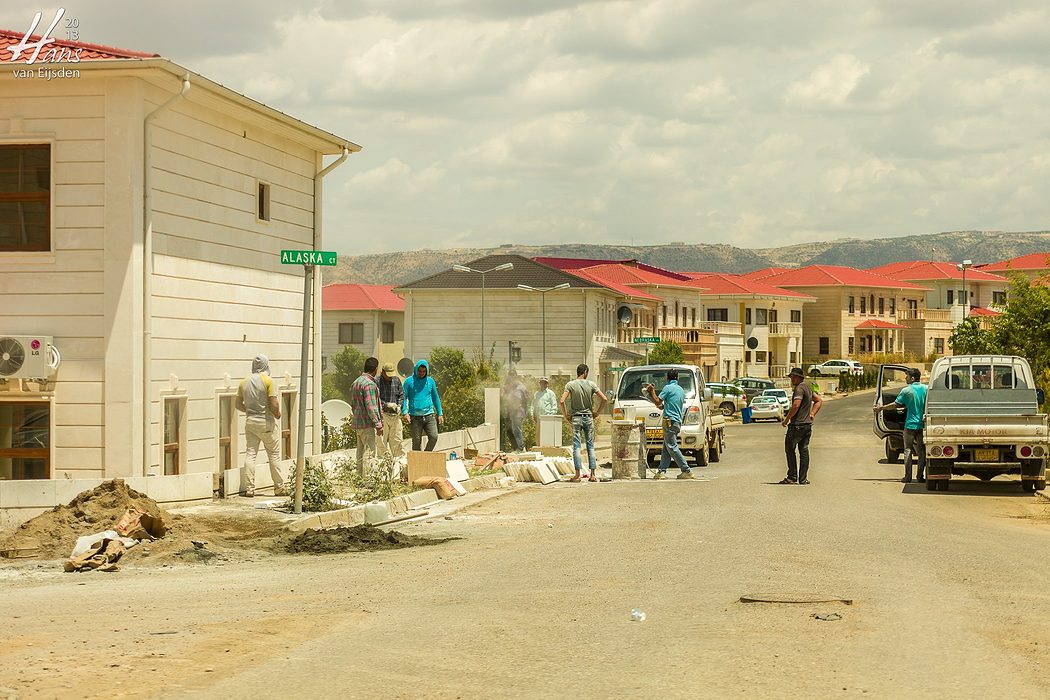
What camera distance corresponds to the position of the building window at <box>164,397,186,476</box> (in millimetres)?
17609

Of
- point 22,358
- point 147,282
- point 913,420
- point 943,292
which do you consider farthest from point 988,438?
point 943,292

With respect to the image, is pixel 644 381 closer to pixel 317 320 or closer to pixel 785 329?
pixel 317 320

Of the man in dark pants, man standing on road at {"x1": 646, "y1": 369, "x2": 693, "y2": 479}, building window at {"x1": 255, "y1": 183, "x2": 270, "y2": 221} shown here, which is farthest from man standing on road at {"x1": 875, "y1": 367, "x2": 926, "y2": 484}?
building window at {"x1": 255, "y1": 183, "x2": 270, "y2": 221}

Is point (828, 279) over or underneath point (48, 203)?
over

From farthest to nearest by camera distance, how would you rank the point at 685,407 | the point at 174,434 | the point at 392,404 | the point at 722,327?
1. the point at 722,327
2. the point at 685,407
3. the point at 392,404
4. the point at 174,434

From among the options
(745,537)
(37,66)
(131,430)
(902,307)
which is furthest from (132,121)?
(902,307)

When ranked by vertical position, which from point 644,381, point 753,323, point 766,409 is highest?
point 753,323

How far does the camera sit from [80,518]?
45.5ft

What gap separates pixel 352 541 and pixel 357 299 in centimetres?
7586

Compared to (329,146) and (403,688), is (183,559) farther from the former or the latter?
(329,146)

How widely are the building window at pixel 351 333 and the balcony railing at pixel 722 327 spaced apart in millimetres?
24473

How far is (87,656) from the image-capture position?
8055mm

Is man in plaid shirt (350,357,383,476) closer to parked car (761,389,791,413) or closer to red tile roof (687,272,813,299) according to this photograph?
parked car (761,389,791,413)

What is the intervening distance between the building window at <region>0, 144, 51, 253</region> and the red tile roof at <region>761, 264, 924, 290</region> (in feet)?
326
